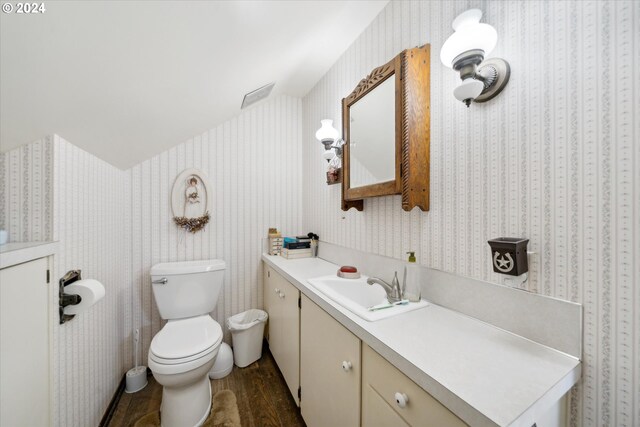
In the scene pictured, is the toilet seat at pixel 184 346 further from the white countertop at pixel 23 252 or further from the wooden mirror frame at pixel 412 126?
the wooden mirror frame at pixel 412 126

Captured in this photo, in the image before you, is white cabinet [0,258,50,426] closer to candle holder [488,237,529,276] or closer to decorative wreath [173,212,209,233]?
decorative wreath [173,212,209,233]

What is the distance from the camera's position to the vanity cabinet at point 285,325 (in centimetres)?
149

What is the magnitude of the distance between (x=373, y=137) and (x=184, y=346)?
1.66 m

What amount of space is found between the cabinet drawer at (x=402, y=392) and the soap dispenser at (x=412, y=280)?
1.26 feet

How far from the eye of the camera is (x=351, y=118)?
1634 mm

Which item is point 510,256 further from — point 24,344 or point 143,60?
point 24,344

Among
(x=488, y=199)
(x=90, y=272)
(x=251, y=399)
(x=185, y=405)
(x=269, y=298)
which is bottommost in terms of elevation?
(x=251, y=399)

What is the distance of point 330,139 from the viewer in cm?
172

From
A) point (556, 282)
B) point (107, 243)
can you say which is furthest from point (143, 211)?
point (556, 282)

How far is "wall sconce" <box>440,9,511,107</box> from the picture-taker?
0.84 metres

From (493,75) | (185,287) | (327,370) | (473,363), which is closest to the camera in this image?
(473,363)

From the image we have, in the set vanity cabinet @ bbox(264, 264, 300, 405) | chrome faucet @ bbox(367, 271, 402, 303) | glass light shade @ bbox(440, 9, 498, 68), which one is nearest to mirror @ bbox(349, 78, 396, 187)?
glass light shade @ bbox(440, 9, 498, 68)

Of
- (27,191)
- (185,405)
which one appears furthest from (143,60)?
(185,405)

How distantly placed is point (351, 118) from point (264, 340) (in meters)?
2.10
